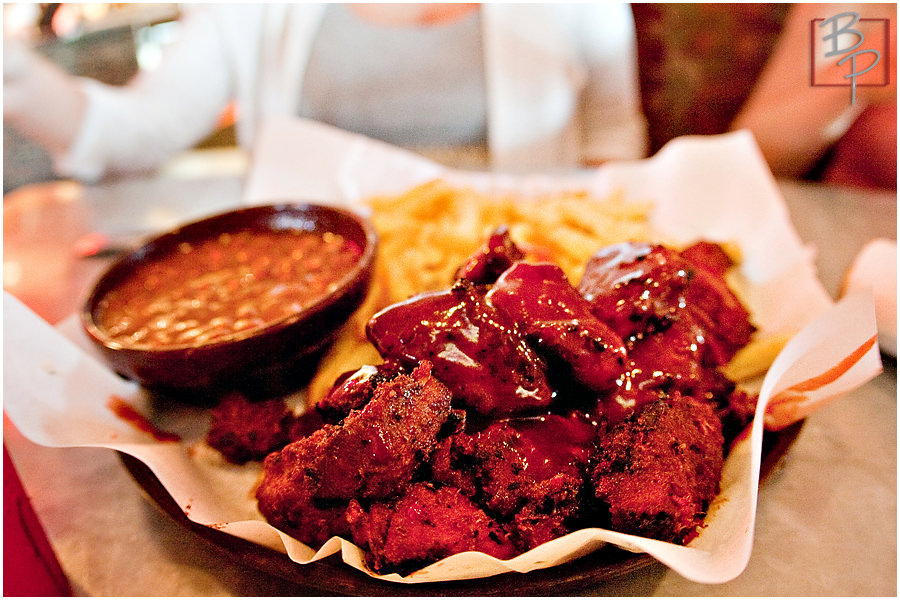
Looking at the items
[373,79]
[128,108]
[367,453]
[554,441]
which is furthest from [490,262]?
[128,108]

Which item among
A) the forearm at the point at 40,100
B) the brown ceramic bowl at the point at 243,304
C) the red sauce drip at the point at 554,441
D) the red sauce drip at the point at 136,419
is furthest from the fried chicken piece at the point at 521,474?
the forearm at the point at 40,100

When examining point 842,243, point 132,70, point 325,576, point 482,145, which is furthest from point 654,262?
point 132,70

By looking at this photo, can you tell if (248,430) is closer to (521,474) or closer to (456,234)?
(521,474)

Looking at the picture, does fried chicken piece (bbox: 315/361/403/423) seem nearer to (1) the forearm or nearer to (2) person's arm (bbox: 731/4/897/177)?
(2) person's arm (bbox: 731/4/897/177)

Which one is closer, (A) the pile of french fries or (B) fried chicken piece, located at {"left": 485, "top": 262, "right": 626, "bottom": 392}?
(B) fried chicken piece, located at {"left": 485, "top": 262, "right": 626, "bottom": 392}

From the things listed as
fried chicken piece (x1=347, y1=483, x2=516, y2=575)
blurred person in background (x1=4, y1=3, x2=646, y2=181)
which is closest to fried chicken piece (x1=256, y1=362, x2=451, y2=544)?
fried chicken piece (x1=347, y1=483, x2=516, y2=575)
